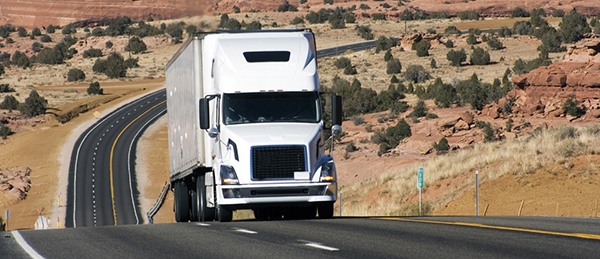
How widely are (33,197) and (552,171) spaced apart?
42.9 m

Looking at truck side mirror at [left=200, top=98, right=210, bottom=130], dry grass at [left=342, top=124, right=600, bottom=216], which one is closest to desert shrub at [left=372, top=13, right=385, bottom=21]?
dry grass at [left=342, top=124, right=600, bottom=216]

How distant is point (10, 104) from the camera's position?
89.6m

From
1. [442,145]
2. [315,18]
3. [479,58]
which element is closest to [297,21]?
[315,18]

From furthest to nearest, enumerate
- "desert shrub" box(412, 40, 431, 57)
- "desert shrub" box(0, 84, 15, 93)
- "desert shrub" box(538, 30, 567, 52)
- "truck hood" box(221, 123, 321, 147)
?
"desert shrub" box(0, 84, 15, 93) → "desert shrub" box(412, 40, 431, 57) → "desert shrub" box(538, 30, 567, 52) → "truck hood" box(221, 123, 321, 147)

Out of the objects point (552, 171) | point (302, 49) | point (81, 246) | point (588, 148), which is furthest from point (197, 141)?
point (588, 148)

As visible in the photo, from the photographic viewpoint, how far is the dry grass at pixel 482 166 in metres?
30.5

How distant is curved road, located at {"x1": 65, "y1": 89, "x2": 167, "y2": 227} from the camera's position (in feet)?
178

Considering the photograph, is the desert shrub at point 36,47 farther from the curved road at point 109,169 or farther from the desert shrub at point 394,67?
the desert shrub at point 394,67

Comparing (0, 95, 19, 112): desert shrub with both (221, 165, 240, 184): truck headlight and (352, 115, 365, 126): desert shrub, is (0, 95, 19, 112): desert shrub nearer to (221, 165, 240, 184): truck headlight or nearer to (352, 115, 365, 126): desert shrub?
(352, 115, 365, 126): desert shrub

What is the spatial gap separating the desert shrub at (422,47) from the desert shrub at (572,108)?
47.3 m

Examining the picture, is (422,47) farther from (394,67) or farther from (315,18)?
(315,18)

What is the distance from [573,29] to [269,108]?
3260 inches

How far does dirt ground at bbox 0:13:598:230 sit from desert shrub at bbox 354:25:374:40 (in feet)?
3.73

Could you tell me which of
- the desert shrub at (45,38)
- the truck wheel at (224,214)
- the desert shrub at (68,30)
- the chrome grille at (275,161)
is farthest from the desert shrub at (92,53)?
the chrome grille at (275,161)
